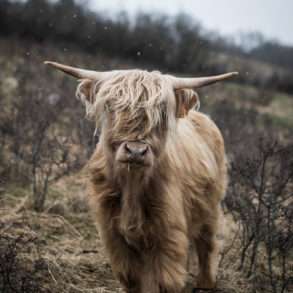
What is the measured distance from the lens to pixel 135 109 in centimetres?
309

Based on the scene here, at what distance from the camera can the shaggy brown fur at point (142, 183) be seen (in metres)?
3.13

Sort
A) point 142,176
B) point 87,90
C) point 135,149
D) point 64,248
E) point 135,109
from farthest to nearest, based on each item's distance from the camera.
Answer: point 64,248, point 87,90, point 142,176, point 135,109, point 135,149

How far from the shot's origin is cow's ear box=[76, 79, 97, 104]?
3459 mm

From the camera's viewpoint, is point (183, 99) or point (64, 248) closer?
point (183, 99)

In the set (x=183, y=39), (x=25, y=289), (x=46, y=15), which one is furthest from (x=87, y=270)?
(x=183, y=39)

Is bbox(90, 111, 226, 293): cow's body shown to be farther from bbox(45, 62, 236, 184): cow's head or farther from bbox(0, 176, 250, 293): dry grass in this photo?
bbox(0, 176, 250, 293): dry grass

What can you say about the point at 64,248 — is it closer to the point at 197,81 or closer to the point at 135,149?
the point at 135,149

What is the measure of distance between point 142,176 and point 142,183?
6cm

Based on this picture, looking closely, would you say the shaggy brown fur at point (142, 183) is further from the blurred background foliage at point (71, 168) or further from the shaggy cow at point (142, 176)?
the blurred background foliage at point (71, 168)

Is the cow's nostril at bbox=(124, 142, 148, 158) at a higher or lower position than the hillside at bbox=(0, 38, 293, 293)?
higher

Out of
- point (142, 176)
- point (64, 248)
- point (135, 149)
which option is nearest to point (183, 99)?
point (142, 176)

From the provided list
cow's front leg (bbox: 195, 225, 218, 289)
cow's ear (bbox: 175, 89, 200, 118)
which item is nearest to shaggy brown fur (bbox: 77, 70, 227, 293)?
cow's ear (bbox: 175, 89, 200, 118)

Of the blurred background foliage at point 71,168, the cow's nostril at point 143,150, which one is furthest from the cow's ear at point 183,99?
the blurred background foliage at point 71,168

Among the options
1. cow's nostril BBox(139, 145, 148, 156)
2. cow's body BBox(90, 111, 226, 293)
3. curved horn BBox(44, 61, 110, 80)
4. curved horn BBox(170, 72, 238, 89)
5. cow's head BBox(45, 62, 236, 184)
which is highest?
curved horn BBox(44, 61, 110, 80)
